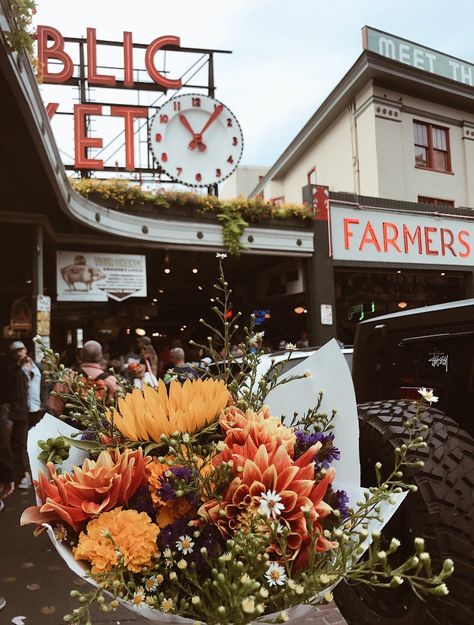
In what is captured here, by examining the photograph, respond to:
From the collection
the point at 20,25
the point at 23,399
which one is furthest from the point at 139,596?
the point at 23,399

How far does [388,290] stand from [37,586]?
15.0m

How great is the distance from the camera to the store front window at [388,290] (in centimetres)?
1661

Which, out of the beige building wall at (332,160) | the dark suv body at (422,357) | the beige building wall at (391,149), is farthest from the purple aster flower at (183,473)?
the beige building wall at (332,160)

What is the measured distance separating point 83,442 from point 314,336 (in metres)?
13.4

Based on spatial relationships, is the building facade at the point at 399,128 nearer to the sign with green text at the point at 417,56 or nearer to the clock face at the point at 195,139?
the sign with green text at the point at 417,56

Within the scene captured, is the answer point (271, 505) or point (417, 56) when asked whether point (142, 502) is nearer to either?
point (271, 505)

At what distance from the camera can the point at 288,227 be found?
565 inches

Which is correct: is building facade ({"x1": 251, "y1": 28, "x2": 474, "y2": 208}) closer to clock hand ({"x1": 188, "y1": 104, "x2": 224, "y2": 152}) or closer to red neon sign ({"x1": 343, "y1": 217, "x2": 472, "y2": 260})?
red neon sign ({"x1": 343, "y1": 217, "x2": 472, "y2": 260})

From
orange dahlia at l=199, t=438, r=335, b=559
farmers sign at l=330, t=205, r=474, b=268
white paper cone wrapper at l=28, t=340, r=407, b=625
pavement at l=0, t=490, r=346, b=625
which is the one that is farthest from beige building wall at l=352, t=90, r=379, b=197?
orange dahlia at l=199, t=438, r=335, b=559

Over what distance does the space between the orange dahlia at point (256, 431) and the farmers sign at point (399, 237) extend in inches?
554

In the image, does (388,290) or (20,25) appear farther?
(388,290)

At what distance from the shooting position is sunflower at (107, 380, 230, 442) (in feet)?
4.06

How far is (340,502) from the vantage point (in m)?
1.14

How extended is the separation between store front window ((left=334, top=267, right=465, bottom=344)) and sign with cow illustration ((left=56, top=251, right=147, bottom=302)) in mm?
6749
